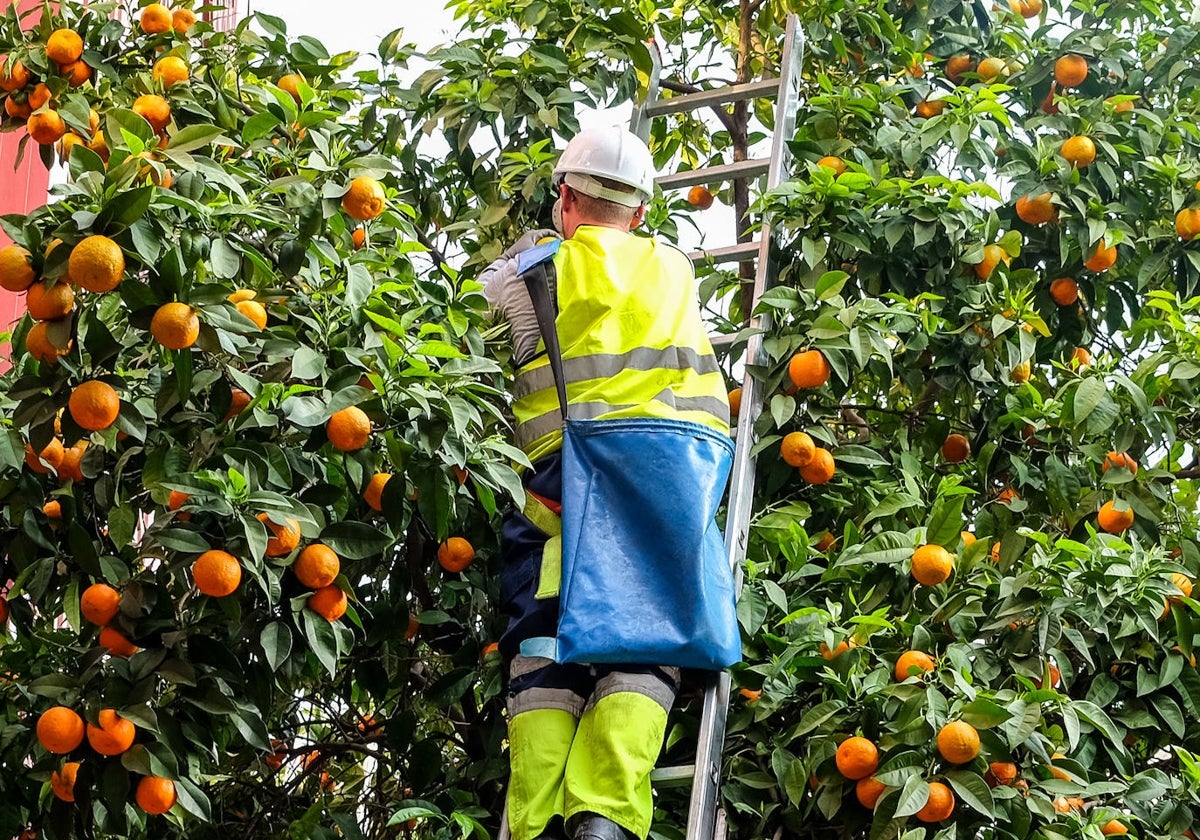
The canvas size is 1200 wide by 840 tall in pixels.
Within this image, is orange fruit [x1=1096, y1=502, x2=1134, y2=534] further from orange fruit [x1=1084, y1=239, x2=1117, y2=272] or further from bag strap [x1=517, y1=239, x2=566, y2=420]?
bag strap [x1=517, y1=239, x2=566, y2=420]

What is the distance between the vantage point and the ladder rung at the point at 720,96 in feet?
13.3

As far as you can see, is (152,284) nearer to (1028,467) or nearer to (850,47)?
(1028,467)

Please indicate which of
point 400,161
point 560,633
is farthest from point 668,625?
point 400,161

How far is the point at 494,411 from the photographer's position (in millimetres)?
2768

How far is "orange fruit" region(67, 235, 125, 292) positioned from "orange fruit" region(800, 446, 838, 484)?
1.52m

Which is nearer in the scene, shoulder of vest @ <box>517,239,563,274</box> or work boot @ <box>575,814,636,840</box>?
work boot @ <box>575,814,636,840</box>

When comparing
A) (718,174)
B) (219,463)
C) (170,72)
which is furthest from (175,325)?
(718,174)

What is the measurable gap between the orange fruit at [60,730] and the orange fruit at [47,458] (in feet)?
1.49

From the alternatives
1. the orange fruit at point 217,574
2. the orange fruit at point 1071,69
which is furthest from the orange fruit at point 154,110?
the orange fruit at point 1071,69

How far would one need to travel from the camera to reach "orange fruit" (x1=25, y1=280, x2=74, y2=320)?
2502mm

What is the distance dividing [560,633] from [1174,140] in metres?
1.98

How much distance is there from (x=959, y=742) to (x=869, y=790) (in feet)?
0.60

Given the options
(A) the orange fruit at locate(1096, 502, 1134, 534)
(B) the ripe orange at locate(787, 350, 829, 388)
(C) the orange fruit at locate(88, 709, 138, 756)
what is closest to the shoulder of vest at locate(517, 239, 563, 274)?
(B) the ripe orange at locate(787, 350, 829, 388)

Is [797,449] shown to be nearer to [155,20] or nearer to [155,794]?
[155,794]
